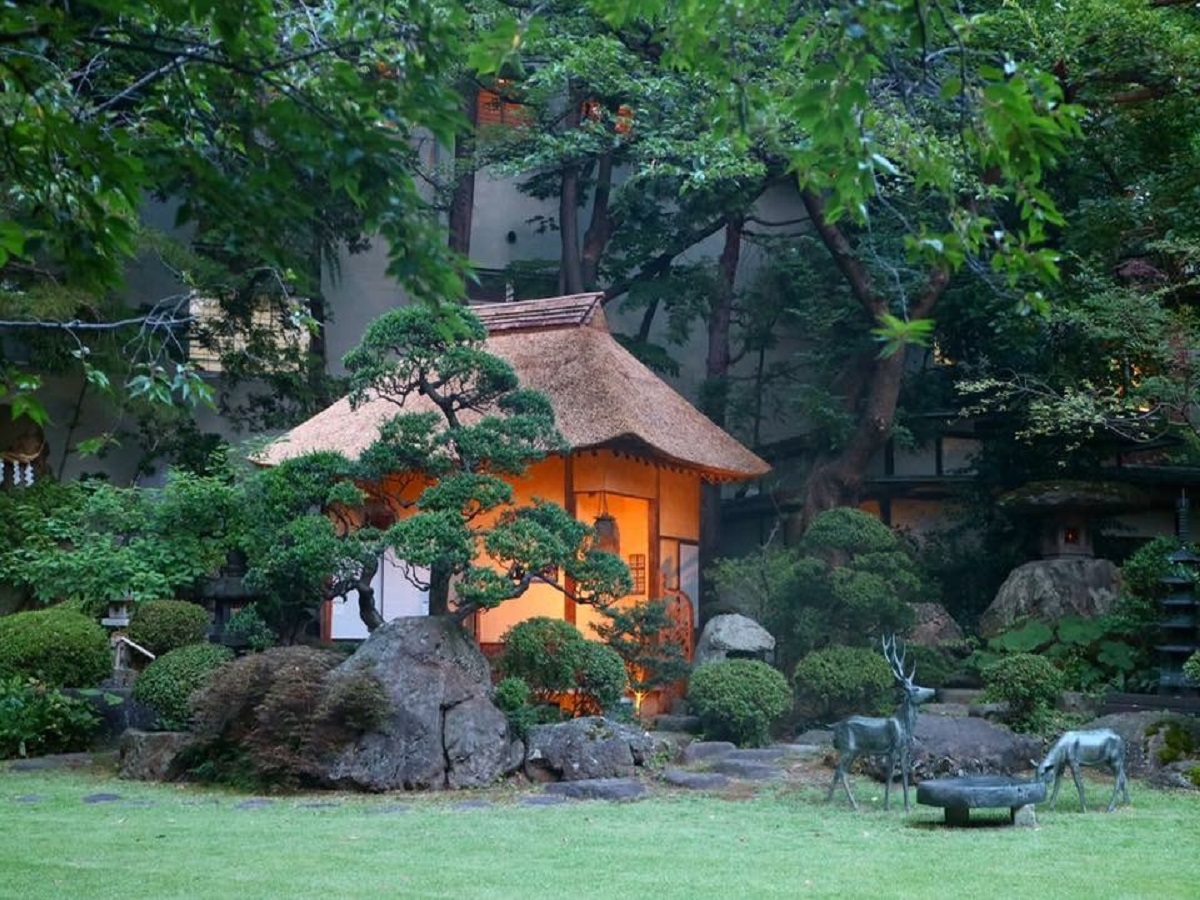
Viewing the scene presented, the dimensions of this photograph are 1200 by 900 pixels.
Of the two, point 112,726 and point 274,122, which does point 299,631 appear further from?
point 274,122

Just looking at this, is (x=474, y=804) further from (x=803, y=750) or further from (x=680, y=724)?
(x=680, y=724)

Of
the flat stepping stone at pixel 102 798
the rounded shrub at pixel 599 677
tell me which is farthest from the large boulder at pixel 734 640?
the flat stepping stone at pixel 102 798

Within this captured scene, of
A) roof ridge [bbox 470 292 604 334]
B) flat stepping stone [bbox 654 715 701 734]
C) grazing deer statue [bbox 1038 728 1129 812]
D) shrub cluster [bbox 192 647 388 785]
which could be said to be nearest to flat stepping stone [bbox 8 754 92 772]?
shrub cluster [bbox 192 647 388 785]

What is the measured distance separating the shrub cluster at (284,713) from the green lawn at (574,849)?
1.22 ft

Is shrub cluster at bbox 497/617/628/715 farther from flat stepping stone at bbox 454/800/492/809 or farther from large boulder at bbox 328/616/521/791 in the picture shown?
flat stepping stone at bbox 454/800/492/809

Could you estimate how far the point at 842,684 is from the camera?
13.7 meters

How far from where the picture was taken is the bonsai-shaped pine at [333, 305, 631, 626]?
38.5 feet

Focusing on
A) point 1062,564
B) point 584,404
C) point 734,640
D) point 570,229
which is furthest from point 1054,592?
point 570,229

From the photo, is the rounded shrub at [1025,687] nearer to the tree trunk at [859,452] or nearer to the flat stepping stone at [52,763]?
the tree trunk at [859,452]

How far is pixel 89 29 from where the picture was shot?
5.04 metres

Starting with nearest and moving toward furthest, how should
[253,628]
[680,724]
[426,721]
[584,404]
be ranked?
[426,721], [253,628], [680,724], [584,404]

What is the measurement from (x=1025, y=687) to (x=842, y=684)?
5.69 ft

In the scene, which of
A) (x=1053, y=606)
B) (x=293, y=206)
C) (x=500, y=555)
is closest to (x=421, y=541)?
(x=500, y=555)

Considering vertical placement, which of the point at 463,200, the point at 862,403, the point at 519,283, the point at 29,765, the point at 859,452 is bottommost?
the point at 29,765
